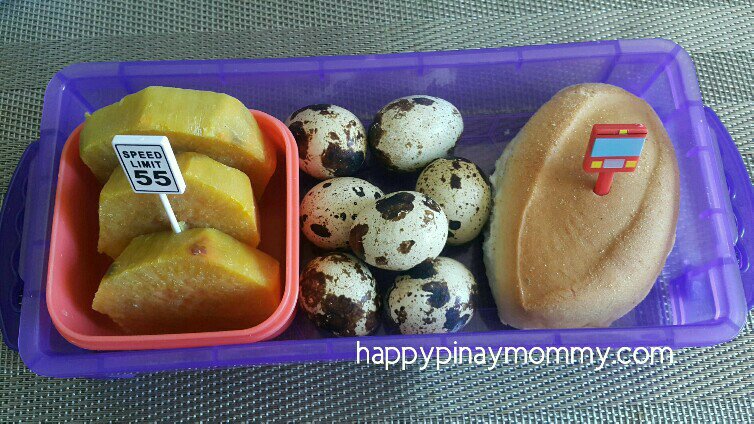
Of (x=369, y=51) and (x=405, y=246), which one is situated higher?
(x=369, y=51)

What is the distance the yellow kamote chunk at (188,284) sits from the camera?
2.76ft

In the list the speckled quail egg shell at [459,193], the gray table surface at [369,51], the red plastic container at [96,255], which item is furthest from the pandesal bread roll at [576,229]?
the red plastic container at [96,255]

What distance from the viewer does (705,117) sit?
1.07 meters

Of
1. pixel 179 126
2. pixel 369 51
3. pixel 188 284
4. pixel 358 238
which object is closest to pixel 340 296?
pixel 358 238

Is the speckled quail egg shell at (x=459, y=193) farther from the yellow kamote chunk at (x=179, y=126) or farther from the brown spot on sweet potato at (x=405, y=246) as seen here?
the yellow kamote chunk at (x=179, y=126)

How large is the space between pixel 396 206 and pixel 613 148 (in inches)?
11.5

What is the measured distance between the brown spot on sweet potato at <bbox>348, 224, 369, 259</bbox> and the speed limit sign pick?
0.24 metres

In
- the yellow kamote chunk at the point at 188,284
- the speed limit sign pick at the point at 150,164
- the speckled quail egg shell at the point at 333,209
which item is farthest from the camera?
the speckled quail egg shell at the point at 333,209

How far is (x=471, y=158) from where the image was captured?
118 cm

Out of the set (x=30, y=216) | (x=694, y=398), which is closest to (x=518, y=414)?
(x=694, y=398)

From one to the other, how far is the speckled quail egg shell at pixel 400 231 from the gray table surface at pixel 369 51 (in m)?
0.24

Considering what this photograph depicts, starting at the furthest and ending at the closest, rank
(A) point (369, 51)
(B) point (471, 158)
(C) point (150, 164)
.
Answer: (A) point (369, 51), (B) point (471, 158), (C) point (150, 164)

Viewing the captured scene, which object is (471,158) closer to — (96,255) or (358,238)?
(358,238)

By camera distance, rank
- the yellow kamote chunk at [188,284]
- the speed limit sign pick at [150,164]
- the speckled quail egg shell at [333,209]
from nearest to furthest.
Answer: the speed limit sign pick at [150,164]
the yellow kamote chunk at [188,284]
the speckled quail egg shell at [333,209]
